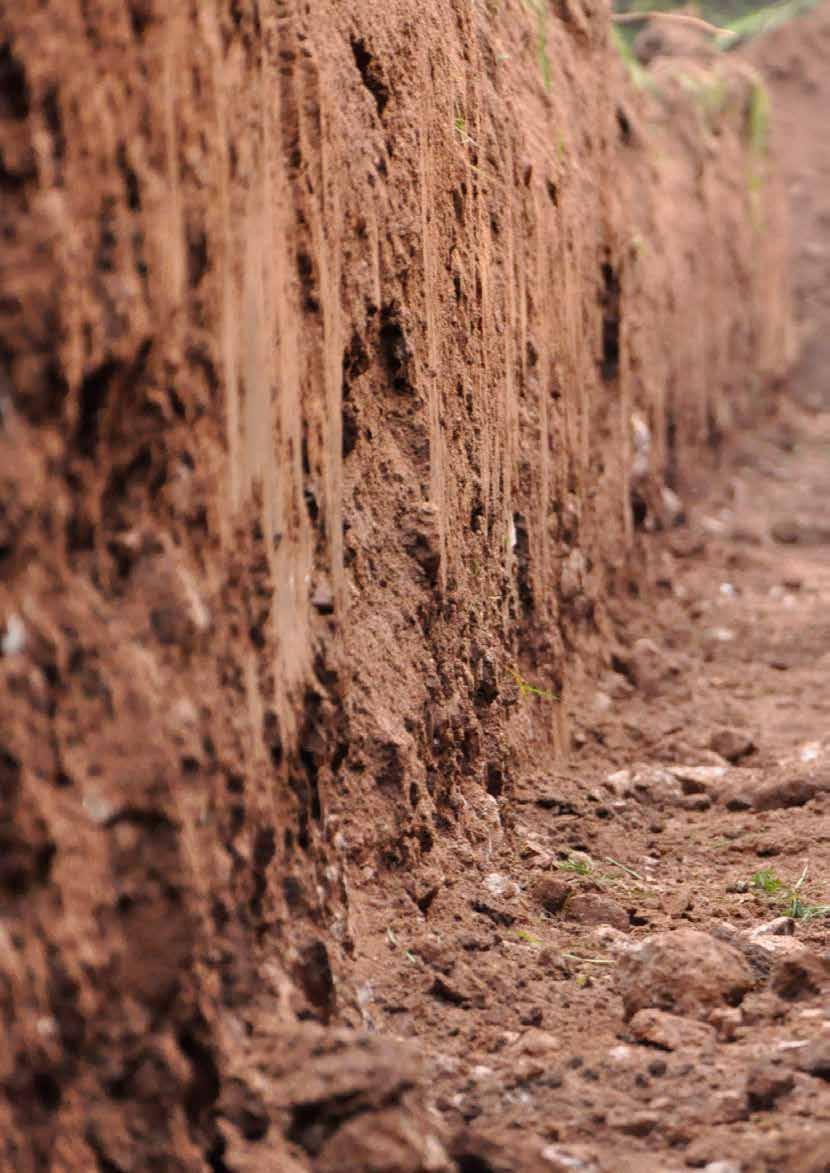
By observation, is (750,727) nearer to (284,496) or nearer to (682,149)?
(284,496)

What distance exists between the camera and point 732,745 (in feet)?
14.2

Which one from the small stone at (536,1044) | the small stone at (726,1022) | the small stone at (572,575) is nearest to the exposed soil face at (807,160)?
the small stone at (572,575)

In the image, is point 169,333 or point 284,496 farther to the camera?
point 284,496

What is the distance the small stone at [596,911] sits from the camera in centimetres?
296

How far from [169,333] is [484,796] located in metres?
1.74

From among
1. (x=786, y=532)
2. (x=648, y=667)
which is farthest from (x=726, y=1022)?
(x=786, y=532)

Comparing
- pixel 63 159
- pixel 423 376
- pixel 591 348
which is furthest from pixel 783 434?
pixel 63 159

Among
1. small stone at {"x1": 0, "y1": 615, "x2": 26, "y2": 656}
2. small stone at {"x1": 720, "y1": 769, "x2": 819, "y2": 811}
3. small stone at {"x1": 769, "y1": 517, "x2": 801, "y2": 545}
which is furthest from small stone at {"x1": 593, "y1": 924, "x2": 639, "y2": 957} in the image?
small stone at {"x1": 769, "y1": 517, "x2": 801, "y2": 545}

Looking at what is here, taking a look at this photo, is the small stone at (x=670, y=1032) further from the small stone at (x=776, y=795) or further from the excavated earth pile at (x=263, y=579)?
the small stone at (x=776, y=795)

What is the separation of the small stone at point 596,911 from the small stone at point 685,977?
409mm

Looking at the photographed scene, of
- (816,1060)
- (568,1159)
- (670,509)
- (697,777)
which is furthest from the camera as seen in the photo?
(670,509)

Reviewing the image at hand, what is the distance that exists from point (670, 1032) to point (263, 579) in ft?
3.10

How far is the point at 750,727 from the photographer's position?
4.69 m

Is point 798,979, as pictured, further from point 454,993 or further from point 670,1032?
point 454,993
